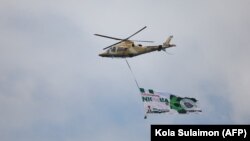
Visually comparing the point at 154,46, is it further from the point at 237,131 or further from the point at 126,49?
the point at 237,131

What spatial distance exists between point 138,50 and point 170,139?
189 ft

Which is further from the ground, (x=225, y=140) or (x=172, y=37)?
(x=172, y=37)

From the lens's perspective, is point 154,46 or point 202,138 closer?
point 202,138

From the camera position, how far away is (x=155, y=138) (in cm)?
14388

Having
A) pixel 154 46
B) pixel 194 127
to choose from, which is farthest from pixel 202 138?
pixel 154 46

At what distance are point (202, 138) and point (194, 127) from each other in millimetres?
2682

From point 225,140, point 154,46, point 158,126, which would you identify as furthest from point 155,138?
point 154,46

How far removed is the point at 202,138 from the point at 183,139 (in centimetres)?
361

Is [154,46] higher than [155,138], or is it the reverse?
[154,46]

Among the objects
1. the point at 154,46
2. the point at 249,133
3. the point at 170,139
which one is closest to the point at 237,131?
the point at 249,133

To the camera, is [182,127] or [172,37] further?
[172,37]

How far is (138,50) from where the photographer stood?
649ft

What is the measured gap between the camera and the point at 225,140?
143250 mm

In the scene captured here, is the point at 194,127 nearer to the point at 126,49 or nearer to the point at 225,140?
the point at 225,140
